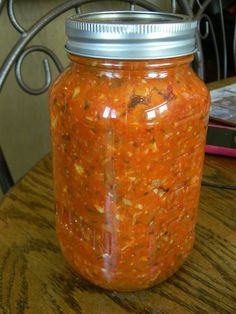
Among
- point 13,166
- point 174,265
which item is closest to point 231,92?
point 174,265

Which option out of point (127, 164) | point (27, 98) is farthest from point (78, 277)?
point (27, 98)

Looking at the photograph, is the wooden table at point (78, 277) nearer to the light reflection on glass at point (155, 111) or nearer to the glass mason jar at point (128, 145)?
the glass mason jar at point (128, 145)

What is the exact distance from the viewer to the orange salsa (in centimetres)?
34

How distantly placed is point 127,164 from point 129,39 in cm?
10

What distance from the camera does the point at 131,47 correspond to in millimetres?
319

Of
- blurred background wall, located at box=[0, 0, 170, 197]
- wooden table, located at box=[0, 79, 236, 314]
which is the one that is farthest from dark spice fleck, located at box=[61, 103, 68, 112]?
blurred background wall, located at box=[0, 0, 170, 197]

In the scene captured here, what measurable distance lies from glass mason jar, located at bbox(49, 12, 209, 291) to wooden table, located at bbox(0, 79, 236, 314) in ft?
0.05

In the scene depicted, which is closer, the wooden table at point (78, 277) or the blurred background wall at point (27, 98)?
the wooden table at point (78, 277)

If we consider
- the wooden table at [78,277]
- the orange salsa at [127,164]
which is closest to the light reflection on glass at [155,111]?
the orange salsa at [127,164]

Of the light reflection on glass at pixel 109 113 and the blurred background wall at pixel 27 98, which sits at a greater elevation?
the light reflection on glass at pixel 109 113

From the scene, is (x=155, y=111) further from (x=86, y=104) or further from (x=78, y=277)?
(x=78, y=277)

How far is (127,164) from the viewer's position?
13.6 inches

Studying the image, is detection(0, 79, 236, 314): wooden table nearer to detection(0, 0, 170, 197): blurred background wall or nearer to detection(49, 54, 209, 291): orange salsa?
detection(49, 54, 209, 291): orange salsa

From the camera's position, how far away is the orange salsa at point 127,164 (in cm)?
34
